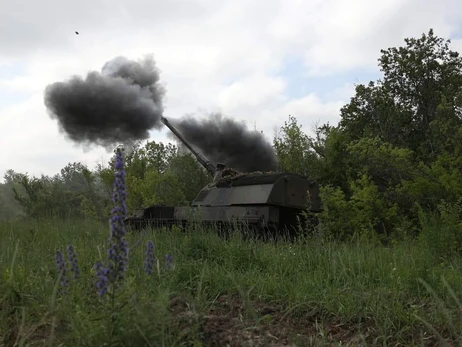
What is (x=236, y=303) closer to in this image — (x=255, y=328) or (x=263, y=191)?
(x=255, y=328)

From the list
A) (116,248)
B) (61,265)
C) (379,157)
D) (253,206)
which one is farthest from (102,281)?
(379,157)

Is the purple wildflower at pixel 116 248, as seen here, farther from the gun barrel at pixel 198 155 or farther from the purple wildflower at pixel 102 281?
the gun barrel at pixel 198 155

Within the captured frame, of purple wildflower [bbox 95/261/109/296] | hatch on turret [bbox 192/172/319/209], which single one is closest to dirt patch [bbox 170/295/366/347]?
purple wildflower [bbox 95/261/109/296]

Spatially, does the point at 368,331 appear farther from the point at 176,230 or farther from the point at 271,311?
the point at 176,230

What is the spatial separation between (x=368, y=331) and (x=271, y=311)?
745 mm

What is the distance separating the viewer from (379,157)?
534 inches

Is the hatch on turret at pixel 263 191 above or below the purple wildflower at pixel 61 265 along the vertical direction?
above

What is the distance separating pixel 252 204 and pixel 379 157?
361 cm

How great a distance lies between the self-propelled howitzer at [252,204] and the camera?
39.7 feet

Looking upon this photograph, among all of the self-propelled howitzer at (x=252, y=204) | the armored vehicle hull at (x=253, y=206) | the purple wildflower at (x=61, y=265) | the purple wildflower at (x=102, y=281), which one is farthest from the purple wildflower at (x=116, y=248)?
the armored vehicle hull at (x=253, y=206)

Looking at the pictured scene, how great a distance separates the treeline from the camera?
1374cm

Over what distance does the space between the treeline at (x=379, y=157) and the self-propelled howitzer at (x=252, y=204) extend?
1217 millimetres

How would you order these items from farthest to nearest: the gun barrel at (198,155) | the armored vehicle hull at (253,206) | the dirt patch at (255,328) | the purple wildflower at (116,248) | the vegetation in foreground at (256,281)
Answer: the gun barrel at (198,155), the armored vehicle hull at (253,206), the dirt patch at (255,328), the vegetation in foreground at (256,281), the purple wildflower at (116,248)

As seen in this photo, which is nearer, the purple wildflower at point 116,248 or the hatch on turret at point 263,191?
the purple wildflower at point 116,248
